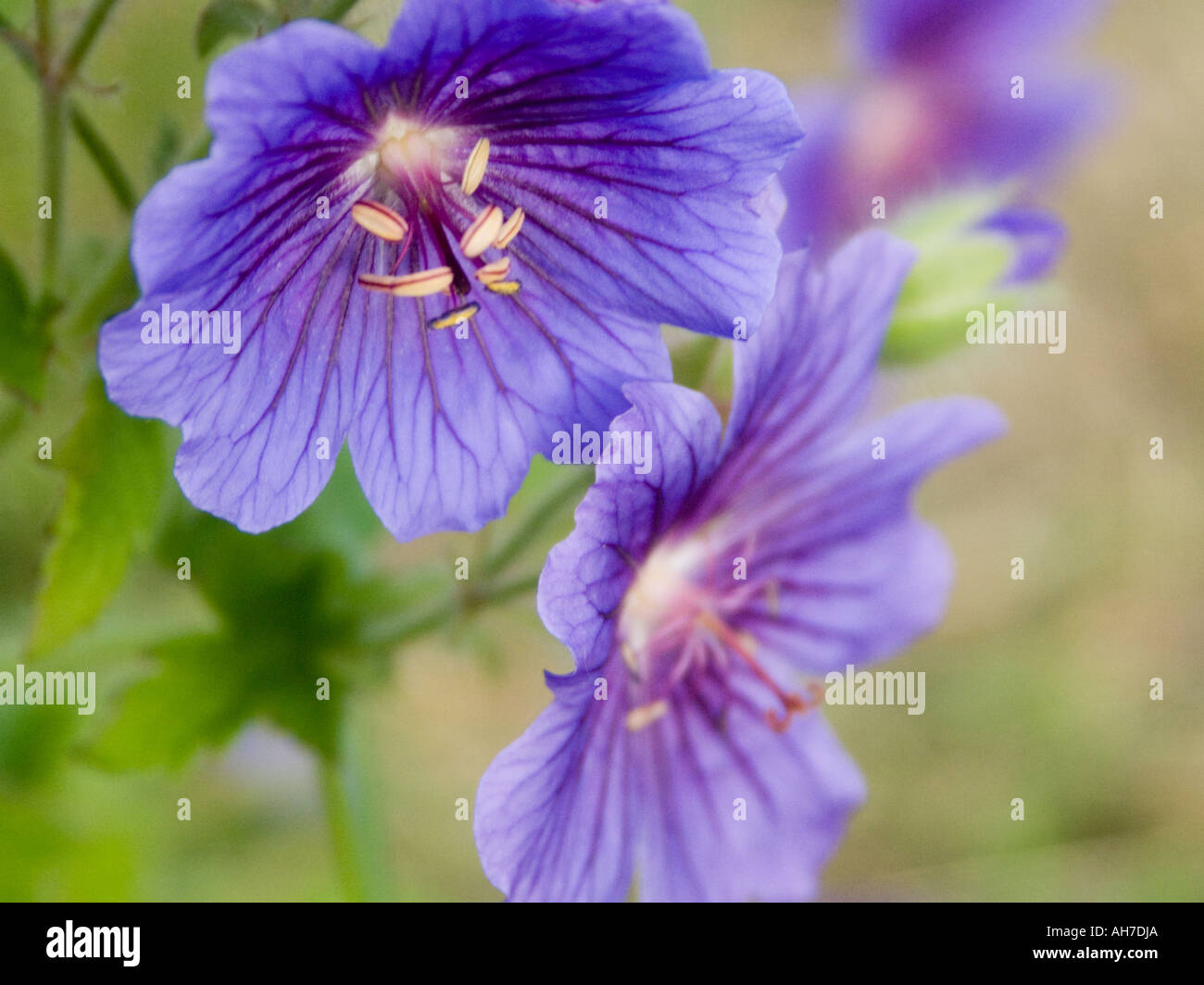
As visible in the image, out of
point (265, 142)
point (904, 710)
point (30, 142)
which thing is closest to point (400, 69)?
point (265, 142)

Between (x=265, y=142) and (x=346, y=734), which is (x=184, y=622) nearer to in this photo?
(x=346, y=734)

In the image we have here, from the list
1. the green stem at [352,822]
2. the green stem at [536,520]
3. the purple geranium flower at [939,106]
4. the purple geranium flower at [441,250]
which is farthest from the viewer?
the purple geranium flower at [939,106]

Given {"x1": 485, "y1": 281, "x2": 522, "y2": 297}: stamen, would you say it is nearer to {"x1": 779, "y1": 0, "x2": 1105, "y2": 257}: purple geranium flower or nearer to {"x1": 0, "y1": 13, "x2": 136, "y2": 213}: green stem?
{"x1": 0, "y1": 13, "x2": 136, "y2": 213}: green stem

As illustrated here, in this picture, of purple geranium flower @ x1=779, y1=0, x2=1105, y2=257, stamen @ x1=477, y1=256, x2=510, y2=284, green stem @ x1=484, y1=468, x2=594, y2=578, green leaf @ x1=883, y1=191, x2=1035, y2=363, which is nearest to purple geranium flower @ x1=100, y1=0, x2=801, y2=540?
stamen @ x1=477, y1=256, x2=510, y2=284

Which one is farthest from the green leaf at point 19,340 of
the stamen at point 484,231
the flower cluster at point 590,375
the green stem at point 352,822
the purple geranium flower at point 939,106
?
the purple geranium flower at point 939,106

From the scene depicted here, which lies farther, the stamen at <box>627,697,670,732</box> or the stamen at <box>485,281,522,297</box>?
the stamen at <box>627,697,670,732</box>

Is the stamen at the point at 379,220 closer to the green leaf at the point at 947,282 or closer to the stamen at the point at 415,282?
the stamen at the point at 415,282
